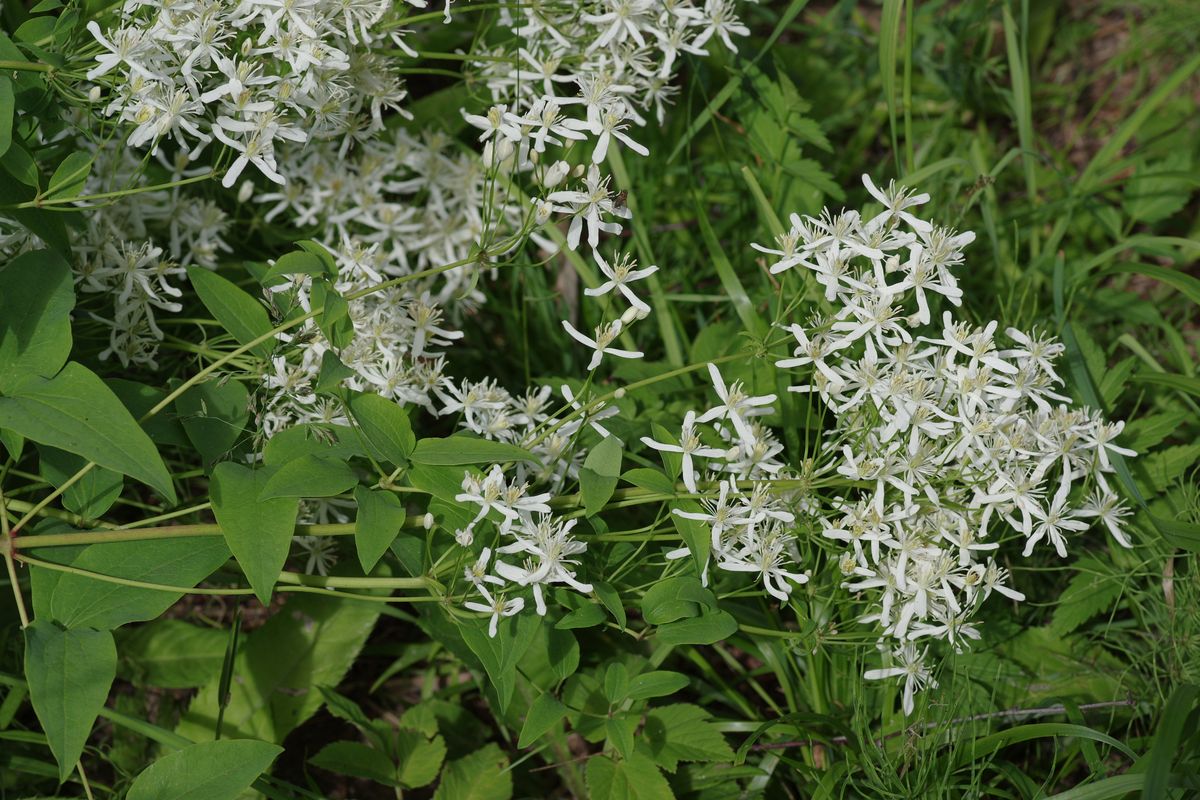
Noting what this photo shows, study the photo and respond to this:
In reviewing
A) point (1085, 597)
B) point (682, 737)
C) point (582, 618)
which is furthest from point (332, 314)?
point (1085, 597)

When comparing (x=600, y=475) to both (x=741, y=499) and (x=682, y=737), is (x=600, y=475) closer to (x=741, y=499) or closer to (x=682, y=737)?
(x=741, y=499)

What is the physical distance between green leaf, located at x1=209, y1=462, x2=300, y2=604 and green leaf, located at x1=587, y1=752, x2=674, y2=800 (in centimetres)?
71

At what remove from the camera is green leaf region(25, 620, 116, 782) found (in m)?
1.28

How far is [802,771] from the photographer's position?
179 centimetres

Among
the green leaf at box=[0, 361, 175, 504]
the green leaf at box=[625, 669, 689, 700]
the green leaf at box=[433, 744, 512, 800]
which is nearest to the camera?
the green leaf at box=[0, 361, 175, 504]

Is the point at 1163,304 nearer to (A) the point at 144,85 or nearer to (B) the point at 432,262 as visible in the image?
(B) the point at 432,262

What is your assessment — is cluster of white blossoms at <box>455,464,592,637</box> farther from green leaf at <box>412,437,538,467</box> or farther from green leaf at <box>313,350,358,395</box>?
green leaf at <box>313,350,358,395</box>

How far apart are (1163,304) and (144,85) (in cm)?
255

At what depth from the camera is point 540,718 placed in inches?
59.9

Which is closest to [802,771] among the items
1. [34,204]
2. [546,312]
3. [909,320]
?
[909,320]

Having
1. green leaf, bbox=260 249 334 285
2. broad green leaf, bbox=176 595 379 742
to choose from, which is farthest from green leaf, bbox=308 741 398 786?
green leaf, bbox=260 249 334 285

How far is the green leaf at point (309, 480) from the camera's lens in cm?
132

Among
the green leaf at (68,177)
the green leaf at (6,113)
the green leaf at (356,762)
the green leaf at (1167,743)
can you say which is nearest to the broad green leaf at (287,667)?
the green leaf at (356,762)

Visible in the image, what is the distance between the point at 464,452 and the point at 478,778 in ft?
2.48
